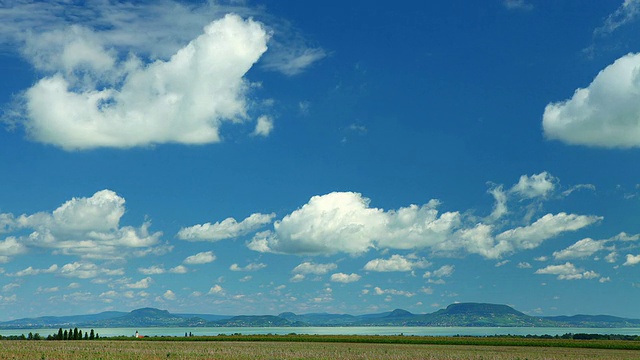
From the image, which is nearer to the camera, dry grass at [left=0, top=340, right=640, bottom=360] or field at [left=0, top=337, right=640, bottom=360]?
dry grass at [left=0, top=340, right=640, bottom=360]

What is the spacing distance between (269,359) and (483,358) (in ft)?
81.9

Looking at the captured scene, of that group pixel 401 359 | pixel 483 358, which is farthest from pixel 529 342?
pixel 401 359

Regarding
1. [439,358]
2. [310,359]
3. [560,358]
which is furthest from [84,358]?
[560,358]

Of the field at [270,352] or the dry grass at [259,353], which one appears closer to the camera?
the dry grass at [259,353]

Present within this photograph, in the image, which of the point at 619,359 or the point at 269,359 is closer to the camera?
the point at 269,359

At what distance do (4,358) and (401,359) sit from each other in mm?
41646

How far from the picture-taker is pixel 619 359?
73250 millimetres

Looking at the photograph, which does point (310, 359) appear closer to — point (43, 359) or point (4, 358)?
point (43, 359)

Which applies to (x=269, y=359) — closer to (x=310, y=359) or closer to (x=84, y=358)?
(x=310, y=359)

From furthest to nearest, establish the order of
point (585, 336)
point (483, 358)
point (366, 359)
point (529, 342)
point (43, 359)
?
point (585, 336) < point (529, 342) < point (483, 358) < point (366, 359) < point (43, 359)

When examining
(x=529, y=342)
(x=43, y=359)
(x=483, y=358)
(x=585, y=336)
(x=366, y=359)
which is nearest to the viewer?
(x=43, y=359)

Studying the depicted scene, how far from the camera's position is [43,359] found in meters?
60.9

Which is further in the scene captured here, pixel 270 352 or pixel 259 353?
pixel 270 352

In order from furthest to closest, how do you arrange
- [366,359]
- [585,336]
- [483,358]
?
[585,336] < [483,358] < [366,359]
